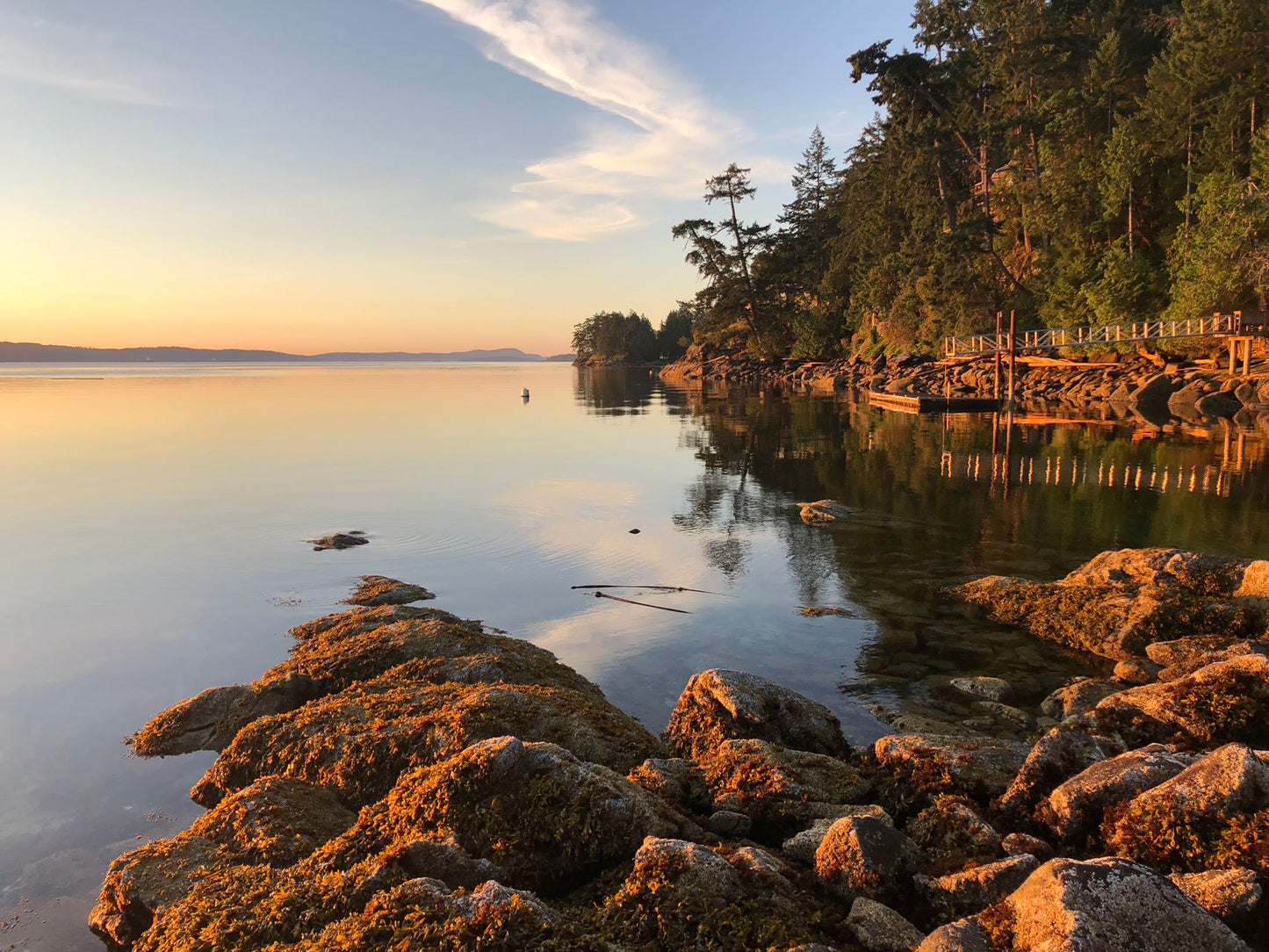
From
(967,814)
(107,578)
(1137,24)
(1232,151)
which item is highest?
(1137,24)

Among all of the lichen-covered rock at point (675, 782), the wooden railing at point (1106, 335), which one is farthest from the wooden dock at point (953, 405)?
the lichen-covered rock at point (675, 782)

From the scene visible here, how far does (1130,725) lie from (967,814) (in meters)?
3.63

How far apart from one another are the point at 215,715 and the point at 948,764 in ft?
29.9

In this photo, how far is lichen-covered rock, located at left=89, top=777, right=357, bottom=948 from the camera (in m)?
6.05

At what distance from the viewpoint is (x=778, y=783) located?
6.50 m

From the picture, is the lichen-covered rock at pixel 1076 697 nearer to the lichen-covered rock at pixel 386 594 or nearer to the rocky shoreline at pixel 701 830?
the rocky shoreline at pixel 701 830

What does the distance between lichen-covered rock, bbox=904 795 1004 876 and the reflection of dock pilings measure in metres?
22.7

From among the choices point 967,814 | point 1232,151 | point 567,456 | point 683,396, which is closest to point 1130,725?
point 967,814

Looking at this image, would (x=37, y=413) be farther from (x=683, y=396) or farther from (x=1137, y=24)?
(x=1137, y=24)

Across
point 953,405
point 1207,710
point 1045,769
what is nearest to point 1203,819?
point 1045,769

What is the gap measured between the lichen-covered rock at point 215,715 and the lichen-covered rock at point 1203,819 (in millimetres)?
9312

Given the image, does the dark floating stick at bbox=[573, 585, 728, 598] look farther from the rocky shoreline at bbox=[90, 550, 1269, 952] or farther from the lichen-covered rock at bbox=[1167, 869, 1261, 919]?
the lichen-covered rock at bbox=[1167, 869, 1261, 919]

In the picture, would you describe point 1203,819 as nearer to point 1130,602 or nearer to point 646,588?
point 1130,602

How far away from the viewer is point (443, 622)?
11.6 metres
